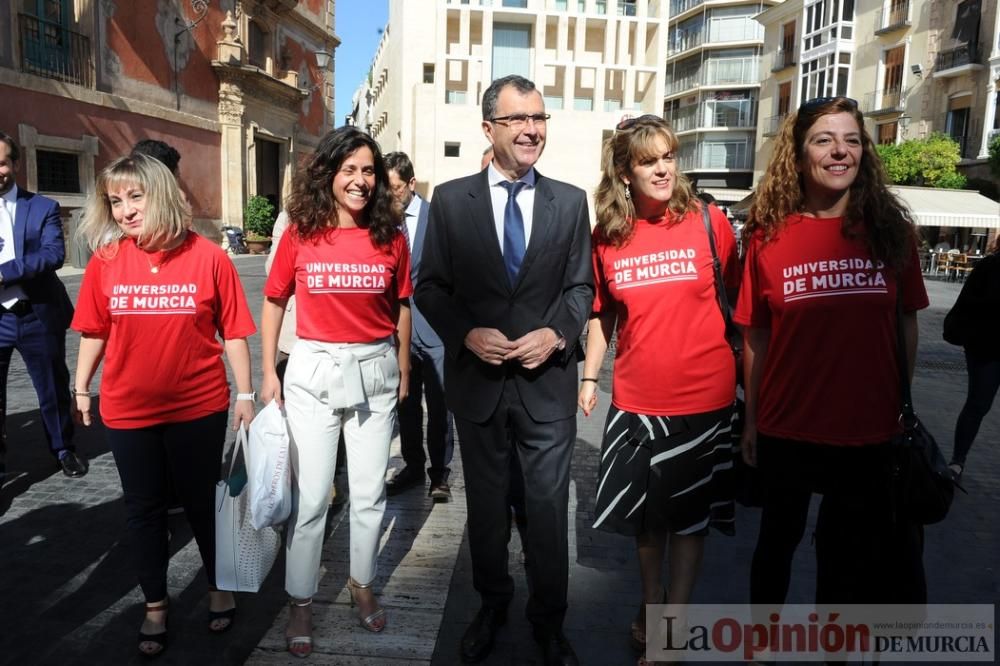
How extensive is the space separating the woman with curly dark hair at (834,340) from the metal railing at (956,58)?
35897 mm

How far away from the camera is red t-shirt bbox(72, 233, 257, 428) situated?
2.82m

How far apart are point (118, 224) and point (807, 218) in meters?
2.68

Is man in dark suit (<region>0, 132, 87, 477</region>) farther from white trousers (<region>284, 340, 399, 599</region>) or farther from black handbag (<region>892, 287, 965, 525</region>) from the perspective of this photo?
black handbag (<region>892, 287, 965, 525</region>)

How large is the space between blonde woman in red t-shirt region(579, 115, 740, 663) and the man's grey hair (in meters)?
0.44

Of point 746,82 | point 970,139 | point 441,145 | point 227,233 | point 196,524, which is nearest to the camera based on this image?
point 196,524

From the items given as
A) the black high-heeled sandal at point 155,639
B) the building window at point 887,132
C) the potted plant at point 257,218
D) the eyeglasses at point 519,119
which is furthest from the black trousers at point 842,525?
the building window at point 887,132

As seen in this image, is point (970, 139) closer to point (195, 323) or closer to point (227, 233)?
point (227, 233)

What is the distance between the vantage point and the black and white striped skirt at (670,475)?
2762 millimetres

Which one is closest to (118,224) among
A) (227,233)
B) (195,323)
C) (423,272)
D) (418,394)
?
(195,323)

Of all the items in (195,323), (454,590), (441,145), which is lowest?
(454,590)

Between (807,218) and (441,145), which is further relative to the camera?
(441,145)

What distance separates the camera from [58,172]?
17875 millimetres

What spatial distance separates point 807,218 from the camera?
101 inches

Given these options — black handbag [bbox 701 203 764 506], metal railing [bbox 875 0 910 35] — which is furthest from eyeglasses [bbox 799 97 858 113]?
metal railing [bbox 875 0 910 35]
